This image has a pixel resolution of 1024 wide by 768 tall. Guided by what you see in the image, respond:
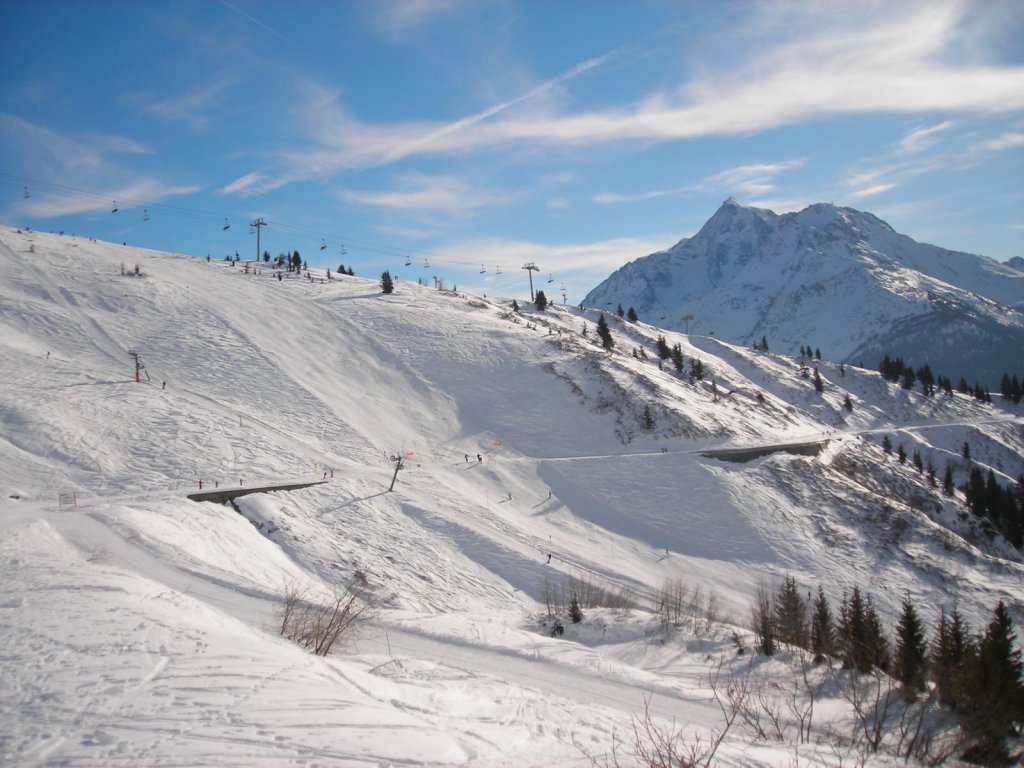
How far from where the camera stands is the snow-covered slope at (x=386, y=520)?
8.40m

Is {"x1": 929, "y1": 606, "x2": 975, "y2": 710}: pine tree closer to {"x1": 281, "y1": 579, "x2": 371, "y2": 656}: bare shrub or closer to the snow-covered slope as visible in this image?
the snow-covered slope

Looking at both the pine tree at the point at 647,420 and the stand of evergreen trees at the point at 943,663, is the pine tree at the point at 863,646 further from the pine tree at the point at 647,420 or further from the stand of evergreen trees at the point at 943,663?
the pine tree at the point at 647,420

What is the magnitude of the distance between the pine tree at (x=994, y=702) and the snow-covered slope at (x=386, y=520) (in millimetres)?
2781

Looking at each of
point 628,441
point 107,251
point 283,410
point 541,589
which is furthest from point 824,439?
point 107,251

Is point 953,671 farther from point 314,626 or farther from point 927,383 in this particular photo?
point 927,383

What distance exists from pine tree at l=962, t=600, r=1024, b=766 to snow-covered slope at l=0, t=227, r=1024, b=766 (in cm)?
278

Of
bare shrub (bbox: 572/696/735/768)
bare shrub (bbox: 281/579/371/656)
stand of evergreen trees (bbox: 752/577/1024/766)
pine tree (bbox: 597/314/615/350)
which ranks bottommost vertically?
stand of evergreen trees (bbox: 752/577/1024/766)

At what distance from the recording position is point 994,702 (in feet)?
44.7

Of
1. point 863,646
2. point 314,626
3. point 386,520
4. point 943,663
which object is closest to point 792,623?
point 943,663

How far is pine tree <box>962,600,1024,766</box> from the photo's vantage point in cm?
1049

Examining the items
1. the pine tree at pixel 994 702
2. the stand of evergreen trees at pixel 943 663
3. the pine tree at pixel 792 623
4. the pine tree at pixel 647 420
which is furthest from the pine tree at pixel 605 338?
the pine tree at pixel 994 702

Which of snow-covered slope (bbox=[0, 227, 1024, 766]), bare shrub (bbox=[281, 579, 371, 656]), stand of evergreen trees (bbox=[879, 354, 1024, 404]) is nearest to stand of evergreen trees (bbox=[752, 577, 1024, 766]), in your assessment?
snow-covered slope (bbox=[0, 227, 1024, 766])

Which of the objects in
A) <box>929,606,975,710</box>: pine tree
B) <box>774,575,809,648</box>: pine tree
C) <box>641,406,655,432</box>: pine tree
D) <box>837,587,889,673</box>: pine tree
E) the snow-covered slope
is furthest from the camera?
<box>641,406,655,432</box>: pine tree

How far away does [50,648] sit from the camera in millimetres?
9297
